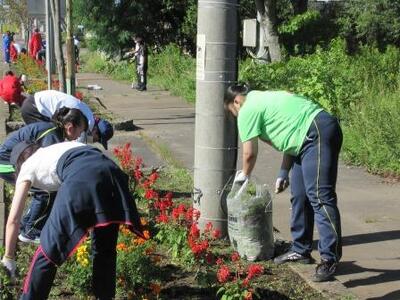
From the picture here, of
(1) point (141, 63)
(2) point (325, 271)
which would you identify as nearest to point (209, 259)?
(2) point (325, 271)

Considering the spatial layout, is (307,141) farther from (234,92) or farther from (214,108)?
(214,108)

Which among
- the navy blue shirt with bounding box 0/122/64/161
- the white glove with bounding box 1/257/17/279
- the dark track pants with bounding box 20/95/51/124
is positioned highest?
the dark track pants with bounding box 20/95/51/124

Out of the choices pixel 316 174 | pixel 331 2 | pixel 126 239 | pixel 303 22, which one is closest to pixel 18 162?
A: pixel 126 239

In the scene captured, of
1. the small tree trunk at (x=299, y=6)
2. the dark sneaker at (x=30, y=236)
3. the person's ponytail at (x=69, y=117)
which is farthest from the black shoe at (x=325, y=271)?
the small tree trunk at (x=299, y=6)

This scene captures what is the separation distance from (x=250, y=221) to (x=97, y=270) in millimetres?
1647

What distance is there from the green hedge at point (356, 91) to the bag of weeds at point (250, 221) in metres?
4.07

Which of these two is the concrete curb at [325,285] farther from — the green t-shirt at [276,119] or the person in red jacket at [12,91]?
the person in red jacket at [12,91]

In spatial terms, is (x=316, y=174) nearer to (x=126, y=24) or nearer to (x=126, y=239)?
(x=126, y=239)

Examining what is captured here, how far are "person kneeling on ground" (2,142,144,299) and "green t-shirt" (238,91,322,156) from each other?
4.79 feet

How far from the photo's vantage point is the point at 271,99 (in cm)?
514

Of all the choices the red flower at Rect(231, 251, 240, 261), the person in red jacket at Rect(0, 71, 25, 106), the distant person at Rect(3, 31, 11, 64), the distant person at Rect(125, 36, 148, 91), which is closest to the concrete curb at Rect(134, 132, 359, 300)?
the red flower at Rect(231, 251, 240, 261)

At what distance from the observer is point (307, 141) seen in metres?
5.09

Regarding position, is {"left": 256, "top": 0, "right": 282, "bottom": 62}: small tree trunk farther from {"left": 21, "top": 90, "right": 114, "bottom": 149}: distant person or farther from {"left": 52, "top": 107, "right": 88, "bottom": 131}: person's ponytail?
{"left": 52, "top": 107, "right": 88, "bottom": 131}: person's ponytail

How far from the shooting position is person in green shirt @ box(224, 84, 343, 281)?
5.02 metres
